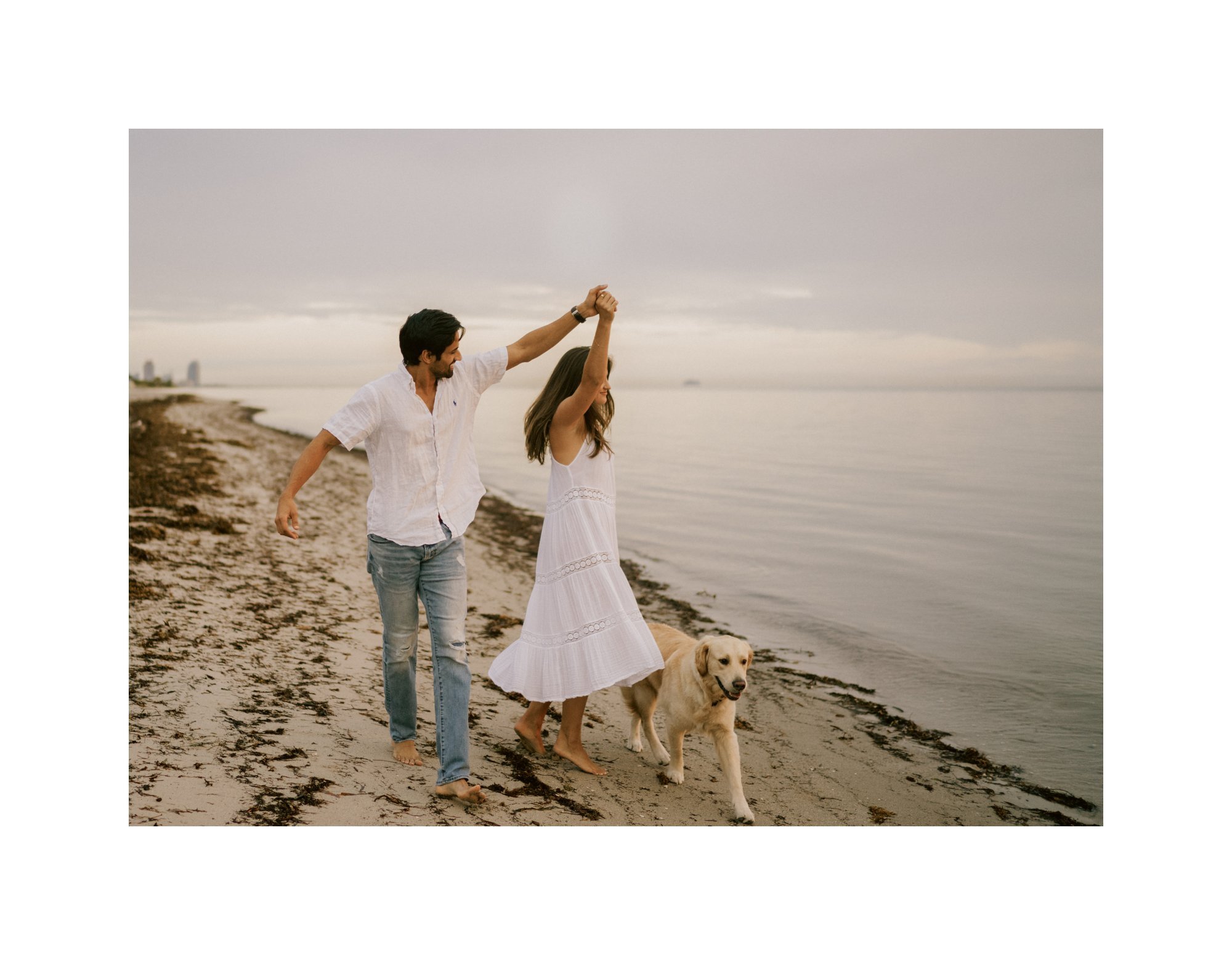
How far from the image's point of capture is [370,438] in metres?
4.03

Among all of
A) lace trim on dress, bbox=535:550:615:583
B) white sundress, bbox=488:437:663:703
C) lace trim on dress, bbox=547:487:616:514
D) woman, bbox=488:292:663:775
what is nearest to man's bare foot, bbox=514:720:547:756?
woman, bbox=488:292:663:775

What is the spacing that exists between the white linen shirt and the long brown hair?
0.27 m

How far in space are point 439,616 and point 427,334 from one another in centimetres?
128

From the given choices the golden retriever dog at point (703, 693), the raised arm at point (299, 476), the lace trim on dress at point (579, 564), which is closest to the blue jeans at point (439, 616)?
the raised arm at point (299, 476)

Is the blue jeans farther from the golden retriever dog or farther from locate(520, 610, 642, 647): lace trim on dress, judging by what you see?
the golden retriever dog

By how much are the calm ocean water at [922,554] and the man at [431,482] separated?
3.61 metres

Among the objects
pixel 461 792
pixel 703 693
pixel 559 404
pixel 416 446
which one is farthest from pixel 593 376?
pixel 461 792

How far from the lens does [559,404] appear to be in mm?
4254

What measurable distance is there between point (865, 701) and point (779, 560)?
15.2 ft

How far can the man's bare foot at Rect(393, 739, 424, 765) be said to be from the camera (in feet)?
14.2

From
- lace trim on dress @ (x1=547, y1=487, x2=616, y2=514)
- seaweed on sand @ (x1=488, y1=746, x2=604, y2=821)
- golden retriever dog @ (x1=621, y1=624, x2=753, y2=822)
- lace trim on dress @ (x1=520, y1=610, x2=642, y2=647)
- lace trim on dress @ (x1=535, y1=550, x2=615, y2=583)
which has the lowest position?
seaweed on sand @ (x1=488, y1=746, x2=604, y2=821)

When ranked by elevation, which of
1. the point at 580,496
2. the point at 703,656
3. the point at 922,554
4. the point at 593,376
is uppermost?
the point at 593,376

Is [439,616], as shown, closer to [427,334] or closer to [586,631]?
[586,631]
